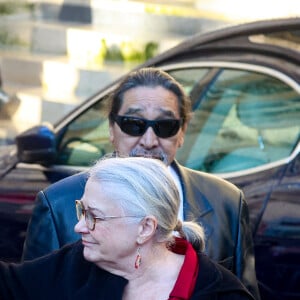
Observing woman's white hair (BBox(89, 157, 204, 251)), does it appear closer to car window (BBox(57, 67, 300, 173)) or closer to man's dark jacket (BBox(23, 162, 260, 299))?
man's dark jacket (BBox(23, 162, 260, 299))

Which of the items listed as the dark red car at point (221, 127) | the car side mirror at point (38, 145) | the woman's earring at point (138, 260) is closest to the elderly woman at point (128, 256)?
the woman's earring at point (138, 260)

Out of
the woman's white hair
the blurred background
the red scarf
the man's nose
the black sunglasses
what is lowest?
the blurred background

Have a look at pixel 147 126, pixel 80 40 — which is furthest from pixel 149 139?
pixel 80 40

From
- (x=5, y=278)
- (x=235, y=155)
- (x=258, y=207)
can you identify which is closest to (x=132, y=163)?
(x=5, y=278)

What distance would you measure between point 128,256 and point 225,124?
209 centimetres

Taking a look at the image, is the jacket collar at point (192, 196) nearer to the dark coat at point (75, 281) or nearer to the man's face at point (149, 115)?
the man's face at point (149, 115)

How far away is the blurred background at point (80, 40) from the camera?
34.3 feet

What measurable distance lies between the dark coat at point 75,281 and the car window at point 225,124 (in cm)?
184

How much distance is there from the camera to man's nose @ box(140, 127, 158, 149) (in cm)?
304

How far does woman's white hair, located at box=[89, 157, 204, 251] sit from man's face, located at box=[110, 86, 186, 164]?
2.29ft

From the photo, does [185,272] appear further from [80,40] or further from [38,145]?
[80,40]

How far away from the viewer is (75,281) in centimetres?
235

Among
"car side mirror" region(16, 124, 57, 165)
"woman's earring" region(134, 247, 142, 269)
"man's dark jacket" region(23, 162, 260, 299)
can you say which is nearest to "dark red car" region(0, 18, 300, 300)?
"car side mirror" region(16, 124, 57, 165)

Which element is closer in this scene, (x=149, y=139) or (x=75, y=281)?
(x=75, y=281)
